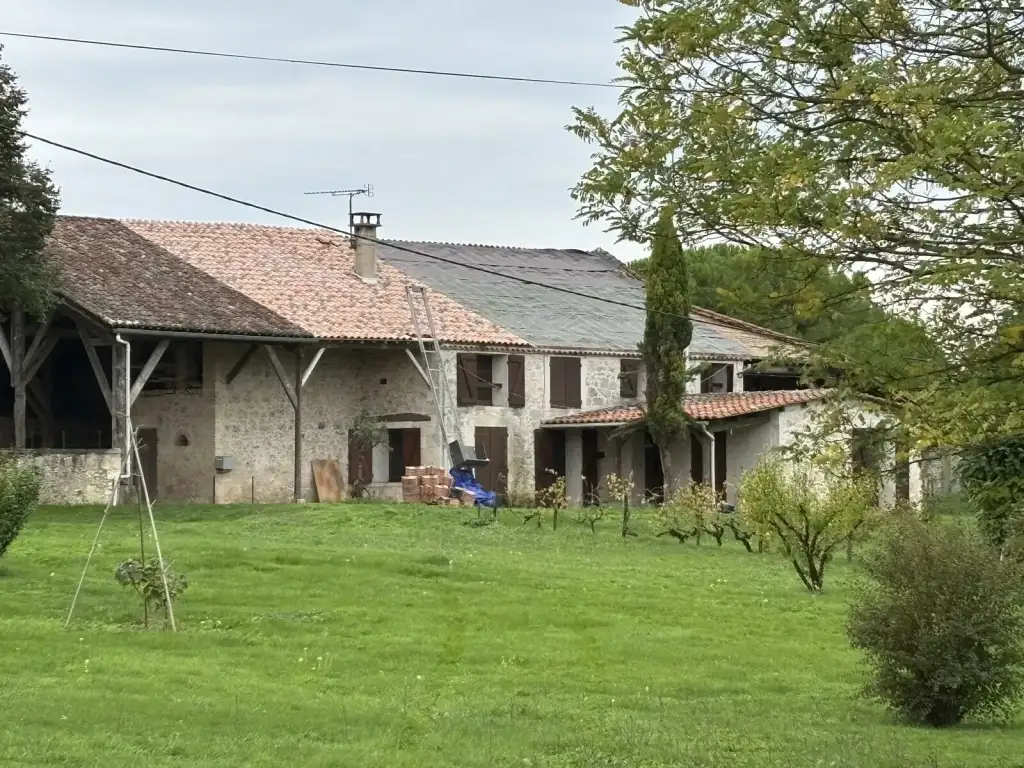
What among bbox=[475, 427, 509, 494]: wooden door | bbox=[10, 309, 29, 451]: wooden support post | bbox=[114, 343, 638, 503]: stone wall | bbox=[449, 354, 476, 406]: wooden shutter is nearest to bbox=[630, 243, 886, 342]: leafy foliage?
bbox=[10, 309, 29, 451]: wooden support post

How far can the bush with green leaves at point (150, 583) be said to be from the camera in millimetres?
16656

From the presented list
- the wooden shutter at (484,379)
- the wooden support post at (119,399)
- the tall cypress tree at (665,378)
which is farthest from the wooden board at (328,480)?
the tall cypress tree at (665,378)

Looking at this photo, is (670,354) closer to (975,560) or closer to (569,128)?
(975,560)

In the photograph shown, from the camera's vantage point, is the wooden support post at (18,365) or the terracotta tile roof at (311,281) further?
the terracotta tile roof at (311,281)

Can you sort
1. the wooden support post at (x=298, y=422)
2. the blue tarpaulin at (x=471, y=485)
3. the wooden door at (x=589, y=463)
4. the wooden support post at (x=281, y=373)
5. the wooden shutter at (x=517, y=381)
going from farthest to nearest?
1. the wooden door at (x=589, y=463)
2. the wooden shutter at (x=517, y=381)
3. the blue tarpaulin at (x=471, y=485)
4. the wooden support post at (x=298, y=422)
5. the wooden support post at (x=281, y=373)

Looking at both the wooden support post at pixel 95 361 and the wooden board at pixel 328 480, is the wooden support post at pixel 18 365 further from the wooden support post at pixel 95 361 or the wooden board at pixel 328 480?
the wooden board at pixel 328 480

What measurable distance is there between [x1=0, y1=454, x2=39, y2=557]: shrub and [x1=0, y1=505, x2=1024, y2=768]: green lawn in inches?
19.9

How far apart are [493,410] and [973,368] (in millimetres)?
29668

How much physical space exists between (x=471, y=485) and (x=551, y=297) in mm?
8432

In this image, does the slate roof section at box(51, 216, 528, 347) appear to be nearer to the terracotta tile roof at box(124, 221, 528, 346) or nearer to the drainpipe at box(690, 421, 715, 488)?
the terracotta tile roof at box(124, 221, 528, 346)

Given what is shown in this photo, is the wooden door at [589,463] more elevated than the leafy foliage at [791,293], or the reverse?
the leafy foliage at [791,293]

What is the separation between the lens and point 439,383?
119 feet

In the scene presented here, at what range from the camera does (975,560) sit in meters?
12.6

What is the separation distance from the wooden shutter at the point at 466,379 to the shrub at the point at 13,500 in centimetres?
1729
